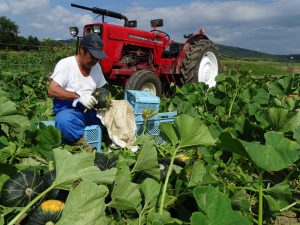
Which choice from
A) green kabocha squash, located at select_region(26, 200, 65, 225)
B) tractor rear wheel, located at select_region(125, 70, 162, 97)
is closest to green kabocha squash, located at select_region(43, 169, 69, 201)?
green kabocha squash, located at select_region(26, 200, 65, 225)

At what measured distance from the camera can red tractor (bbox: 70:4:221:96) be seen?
6710 millimetres

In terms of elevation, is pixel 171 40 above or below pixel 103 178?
above

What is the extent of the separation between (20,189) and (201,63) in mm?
6345

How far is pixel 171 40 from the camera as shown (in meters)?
8.26

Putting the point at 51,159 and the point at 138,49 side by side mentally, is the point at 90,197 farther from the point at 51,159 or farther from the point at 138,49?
the point at 138,49

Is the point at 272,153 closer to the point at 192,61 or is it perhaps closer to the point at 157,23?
the point at 192,61

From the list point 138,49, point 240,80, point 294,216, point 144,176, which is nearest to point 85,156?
point 144,176

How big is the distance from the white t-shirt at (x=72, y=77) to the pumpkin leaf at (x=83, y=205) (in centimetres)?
247

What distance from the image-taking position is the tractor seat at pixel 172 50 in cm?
809

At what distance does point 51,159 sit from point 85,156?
0.88 meters

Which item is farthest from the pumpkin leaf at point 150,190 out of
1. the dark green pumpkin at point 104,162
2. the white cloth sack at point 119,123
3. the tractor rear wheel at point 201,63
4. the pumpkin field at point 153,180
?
the tractor rear wheel at point 201,63

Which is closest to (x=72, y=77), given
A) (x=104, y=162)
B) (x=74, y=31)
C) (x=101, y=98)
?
(x=101, y=98)

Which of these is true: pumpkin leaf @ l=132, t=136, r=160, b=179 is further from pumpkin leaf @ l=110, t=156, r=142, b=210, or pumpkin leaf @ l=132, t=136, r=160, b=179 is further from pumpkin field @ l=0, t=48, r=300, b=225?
pumpkin leaf @ l=110, t=156, r=142, b=210

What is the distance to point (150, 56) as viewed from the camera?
768cm
